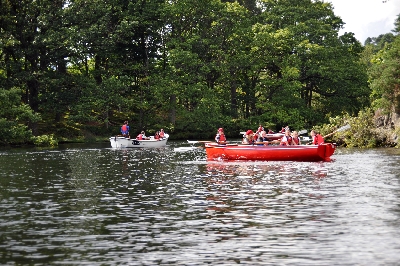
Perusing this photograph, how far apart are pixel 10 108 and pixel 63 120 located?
46.4 feet

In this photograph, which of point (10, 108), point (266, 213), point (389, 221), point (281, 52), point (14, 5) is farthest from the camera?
point (281, 52)

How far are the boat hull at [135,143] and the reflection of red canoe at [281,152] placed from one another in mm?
19619

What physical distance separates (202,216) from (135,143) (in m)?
41.3

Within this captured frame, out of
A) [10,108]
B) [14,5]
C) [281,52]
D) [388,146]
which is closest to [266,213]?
[388,146]

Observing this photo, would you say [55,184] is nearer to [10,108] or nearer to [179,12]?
[10,108]

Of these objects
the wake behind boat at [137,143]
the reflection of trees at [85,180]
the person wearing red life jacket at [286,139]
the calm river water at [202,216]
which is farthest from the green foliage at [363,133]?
the reflection of trees at [85,180]

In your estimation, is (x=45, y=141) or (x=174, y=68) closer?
(x=45, y=141)

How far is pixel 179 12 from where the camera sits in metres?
71.1

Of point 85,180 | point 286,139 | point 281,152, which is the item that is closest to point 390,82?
point 286,139

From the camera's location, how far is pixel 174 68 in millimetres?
71000

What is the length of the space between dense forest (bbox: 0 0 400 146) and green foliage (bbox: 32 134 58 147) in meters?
0.15

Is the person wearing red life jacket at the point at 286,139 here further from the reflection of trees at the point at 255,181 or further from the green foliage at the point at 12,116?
the green foliage at the point at 12,116

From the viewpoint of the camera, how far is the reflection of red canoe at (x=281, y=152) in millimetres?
38344

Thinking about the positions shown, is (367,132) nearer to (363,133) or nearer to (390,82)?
(363,133)
